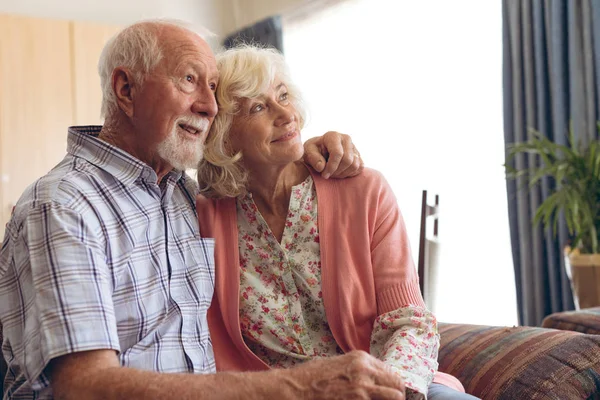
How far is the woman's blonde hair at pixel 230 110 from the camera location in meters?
1.66

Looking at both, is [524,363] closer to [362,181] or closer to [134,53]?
[362,181]

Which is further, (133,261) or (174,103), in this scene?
(174,103)

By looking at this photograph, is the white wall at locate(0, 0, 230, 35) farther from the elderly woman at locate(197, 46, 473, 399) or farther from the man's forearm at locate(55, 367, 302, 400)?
the man's forearm at locate(55, 367, 302, 400)

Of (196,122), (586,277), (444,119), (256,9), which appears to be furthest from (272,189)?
(256,9)

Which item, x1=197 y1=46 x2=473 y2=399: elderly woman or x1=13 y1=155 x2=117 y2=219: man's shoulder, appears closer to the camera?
x1=13 y1=155 x2=117 y2=219: man's shoulder

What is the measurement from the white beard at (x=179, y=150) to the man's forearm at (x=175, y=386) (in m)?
0.51

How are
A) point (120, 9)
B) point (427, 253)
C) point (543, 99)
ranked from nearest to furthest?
point (427, 253)
point (543, 99)
point (120, 9)

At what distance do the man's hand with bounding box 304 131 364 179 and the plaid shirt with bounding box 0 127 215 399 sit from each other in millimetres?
307

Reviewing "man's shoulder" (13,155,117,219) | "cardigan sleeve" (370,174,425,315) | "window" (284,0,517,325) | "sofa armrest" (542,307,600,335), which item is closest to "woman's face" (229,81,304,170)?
"cardigan sleeve" (370,174,425,315)

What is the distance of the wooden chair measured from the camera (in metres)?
2.06

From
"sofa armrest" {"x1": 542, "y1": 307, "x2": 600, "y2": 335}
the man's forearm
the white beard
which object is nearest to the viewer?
the man's forearm

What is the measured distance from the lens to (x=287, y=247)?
1.63 m

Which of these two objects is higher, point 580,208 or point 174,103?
point 174,103

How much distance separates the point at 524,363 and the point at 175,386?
79cm
